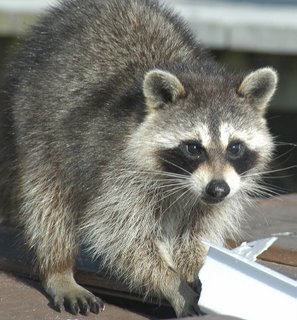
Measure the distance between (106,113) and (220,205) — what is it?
638 millimetres

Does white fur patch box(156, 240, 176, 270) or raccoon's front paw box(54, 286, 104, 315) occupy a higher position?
white fur patch box(156, 240, 176, 270)

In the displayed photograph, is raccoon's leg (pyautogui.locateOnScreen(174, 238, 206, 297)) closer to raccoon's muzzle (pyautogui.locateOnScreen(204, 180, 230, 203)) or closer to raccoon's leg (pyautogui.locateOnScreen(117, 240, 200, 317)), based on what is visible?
raccoon's leg (pyautogui.locateOnScreen(117, 240, 200, 317))

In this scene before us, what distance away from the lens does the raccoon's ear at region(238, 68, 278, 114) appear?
Answer: 197 inches

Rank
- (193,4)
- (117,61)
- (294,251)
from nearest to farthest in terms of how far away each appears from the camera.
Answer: (294,251) < (117,61) < (193,4)

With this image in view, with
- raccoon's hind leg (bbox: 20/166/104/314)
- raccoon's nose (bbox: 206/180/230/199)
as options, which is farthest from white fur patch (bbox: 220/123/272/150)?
raccoon's hind leg (bbox: 20/166/104/314)

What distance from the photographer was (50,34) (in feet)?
17.9

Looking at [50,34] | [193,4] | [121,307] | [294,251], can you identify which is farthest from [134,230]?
[193,4]

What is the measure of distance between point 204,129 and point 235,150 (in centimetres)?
16

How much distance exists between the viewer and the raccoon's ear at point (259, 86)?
5.00 meters

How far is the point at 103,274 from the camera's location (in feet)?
16.5

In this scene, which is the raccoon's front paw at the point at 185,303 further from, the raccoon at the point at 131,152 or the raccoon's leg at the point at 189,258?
the raccoon's leg at the point at 189,258

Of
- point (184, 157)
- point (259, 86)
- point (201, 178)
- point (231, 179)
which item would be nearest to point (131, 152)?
point (184, 157)

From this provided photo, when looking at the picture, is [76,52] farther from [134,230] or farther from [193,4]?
[193,4]

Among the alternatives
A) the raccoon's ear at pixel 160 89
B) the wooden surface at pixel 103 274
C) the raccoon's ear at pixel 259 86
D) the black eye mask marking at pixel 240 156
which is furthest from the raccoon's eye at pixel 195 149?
the wooden surface at pixel 103 274
